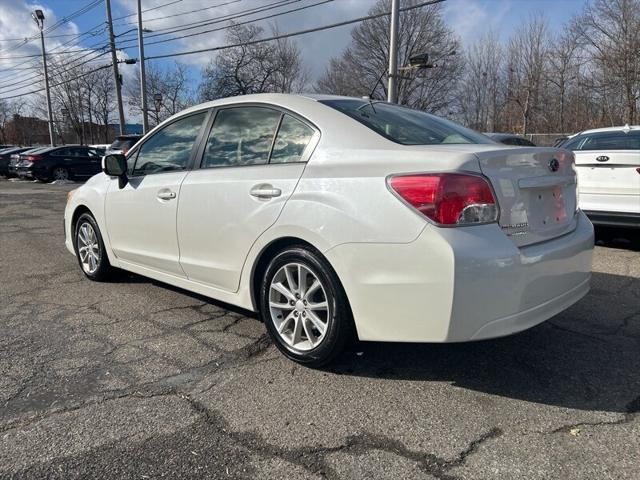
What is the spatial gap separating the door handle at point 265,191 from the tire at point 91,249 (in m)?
2.37

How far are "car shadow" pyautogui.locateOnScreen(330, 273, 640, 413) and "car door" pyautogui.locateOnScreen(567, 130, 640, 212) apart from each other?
248cm

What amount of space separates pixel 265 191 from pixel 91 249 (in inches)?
110

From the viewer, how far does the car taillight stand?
2.46 metres

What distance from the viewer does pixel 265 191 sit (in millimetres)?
3160

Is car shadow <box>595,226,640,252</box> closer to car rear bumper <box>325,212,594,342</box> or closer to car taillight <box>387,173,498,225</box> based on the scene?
car rear bumper <box>325,212,594,342</box>

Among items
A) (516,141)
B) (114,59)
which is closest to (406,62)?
(114,59)

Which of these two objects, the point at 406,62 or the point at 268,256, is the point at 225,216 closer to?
the point at 268,256

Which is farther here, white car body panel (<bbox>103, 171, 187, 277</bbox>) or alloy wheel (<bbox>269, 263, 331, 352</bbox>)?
white car body panel (<bbox>103, 171, 187, 277</bbox>)

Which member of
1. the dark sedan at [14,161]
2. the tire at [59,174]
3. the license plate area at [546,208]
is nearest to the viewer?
the license plate area at [546,208]

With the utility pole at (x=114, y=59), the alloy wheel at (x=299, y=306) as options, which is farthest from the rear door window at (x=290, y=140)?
→ the utility pole at (x=114, y=59)

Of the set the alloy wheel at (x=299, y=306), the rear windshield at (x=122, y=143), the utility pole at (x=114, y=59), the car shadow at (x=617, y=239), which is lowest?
the car shadow at (x=617, y=239)

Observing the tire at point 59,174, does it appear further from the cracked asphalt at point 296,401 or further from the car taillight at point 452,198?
the car taillight at point 452,198

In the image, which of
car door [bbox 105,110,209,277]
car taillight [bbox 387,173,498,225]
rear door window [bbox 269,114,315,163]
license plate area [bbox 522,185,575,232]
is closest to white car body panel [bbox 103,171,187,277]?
car door [bbox 105,110,209,277]

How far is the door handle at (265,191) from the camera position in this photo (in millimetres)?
3096
